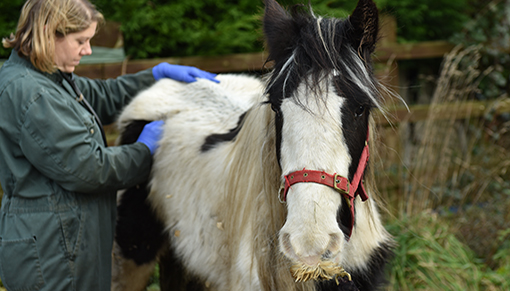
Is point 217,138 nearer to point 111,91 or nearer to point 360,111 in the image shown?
point 111,91

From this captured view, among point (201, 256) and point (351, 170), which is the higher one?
point (351, 170)

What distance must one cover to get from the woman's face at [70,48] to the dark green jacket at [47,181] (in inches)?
2.9

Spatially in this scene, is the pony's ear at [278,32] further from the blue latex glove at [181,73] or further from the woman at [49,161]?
the blue latex glove at [181,73]

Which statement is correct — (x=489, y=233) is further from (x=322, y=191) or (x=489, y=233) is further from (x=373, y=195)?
(x=322, y=191)

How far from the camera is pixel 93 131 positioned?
91.3 inches

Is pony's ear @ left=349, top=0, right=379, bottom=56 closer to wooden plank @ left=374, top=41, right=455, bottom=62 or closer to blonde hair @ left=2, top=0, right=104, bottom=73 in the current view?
blonde hair @ left=2, top=0, right=104, bottom=73

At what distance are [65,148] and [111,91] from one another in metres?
1.05

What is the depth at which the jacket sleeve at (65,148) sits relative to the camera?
6.68 ft

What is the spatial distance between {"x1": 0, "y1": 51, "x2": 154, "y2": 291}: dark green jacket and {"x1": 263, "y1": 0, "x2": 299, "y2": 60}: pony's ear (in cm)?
102

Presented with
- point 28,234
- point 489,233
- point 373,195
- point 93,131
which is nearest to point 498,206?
point 489,233

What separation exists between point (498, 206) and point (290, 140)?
3476 millimetres

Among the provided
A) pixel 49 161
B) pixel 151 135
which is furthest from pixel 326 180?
pixel 151 135

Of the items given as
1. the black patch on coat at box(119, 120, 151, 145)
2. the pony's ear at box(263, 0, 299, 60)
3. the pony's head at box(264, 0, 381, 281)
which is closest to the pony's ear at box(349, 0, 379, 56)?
the pony's head at box(264, 0, 381, 281)

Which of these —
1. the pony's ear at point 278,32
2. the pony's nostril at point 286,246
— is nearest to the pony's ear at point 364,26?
the pony's ear at point 278,32
